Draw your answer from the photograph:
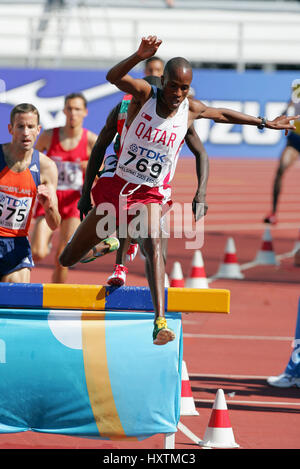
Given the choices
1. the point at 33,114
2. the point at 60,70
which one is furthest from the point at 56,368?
the point at 60,70

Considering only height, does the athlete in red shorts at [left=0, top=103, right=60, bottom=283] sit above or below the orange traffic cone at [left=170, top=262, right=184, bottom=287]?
below

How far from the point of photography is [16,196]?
684 centimetres

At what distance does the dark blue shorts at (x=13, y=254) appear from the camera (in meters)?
6.92

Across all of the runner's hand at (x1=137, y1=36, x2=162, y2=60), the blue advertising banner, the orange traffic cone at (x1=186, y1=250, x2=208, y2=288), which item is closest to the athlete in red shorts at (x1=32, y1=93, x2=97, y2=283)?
the orange traffic cone at (x1=186, y1=250, x2=208, y2=288)

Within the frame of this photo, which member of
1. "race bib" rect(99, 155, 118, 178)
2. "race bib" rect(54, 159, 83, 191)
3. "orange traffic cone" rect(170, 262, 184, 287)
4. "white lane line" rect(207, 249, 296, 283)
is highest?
"white lane line" rect(207, 249, 296, 283)

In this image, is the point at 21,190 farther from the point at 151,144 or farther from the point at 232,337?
the point at 232,337

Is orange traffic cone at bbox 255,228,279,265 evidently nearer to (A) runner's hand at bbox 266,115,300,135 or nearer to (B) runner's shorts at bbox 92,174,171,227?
(A) runner's hand at bbox 266,115,300,135

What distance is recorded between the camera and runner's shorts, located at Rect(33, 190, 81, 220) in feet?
32.5

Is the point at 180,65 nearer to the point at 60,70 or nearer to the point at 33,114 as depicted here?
the point at 33,114

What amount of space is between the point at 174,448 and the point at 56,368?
2.95 ft

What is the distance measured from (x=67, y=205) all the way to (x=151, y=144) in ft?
13.5

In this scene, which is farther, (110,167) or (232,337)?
(232,337)

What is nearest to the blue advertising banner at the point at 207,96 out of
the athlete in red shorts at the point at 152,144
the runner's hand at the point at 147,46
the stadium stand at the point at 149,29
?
the stadium stand at the point at 149,29

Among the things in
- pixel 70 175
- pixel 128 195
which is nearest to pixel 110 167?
pixel 128 195
